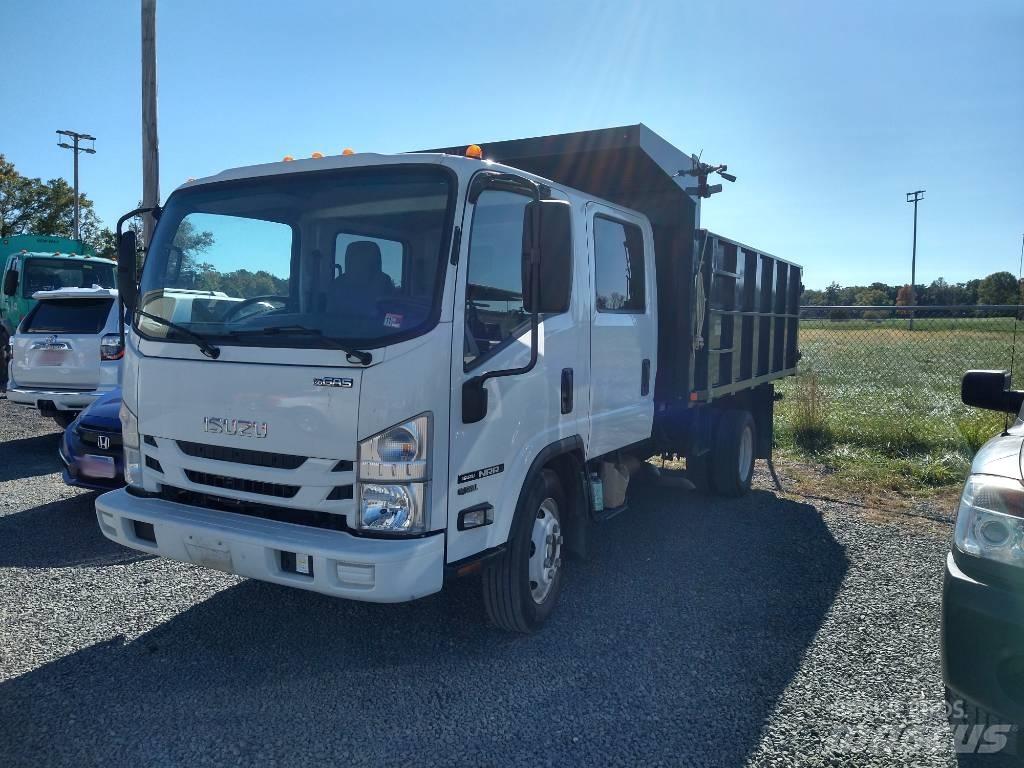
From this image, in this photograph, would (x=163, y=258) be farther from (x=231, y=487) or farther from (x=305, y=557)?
(x=305, y=557)

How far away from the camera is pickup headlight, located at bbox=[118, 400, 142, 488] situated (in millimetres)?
3838

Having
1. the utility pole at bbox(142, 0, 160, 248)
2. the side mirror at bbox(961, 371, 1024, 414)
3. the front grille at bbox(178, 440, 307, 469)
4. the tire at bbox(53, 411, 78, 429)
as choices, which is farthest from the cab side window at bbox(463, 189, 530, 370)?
the utility pole at bbox(142, 0, 160, 248)

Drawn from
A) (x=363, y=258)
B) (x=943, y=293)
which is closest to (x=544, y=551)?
(x=363, y=258)

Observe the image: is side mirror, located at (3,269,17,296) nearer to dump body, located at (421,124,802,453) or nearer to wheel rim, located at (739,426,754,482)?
dump body, located at (421,124,802,453)

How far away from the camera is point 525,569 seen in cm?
384

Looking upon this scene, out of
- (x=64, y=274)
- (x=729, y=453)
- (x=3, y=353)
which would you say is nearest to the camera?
(x=729, y=453)

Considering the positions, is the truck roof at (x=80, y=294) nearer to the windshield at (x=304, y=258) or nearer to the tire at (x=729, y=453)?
the windshield at (x=304, y=258)

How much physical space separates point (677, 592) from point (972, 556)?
2.26 meters

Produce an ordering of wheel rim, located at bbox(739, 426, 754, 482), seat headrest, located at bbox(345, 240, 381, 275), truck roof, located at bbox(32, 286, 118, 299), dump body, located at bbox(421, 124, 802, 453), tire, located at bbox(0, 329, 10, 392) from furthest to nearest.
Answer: tire, located at bbox(0, 329, 10, 392)
truck roof, located at bbox(32, 286, 118, 299)
wheel rim, located at bbox(739, 426, 754, 482)
dump body, located at bbox(421, 124, 802, 453)
seat headrest, located at bbox(345, 240, 381, 275)

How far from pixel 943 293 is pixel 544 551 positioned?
2104 centimetres

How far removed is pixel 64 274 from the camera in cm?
1442

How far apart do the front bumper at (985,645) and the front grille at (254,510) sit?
232 cm

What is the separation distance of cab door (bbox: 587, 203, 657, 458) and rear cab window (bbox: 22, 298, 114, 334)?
7016mm

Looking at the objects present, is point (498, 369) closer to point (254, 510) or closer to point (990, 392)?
point (254, 510)
